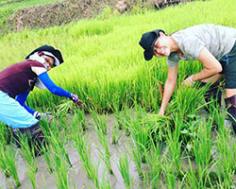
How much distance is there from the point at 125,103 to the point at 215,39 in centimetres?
91

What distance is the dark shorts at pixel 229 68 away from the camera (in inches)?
128

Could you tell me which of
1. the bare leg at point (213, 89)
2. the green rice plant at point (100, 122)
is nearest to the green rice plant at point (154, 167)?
the green rice plant at point (100, 122)

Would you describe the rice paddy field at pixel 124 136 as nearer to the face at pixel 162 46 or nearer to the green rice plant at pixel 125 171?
the green rice plant at pixel 125 171

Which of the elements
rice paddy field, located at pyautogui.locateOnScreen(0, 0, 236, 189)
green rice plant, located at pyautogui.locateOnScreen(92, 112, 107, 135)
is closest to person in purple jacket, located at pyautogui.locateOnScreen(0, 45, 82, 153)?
rice paddy field, located at pyautogui.locateOnScreen(0, 0, 236, 189)

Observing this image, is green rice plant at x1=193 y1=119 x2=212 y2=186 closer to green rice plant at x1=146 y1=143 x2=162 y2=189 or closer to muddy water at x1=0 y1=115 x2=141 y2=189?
green rice plant at x1=146 y1=143 x2=162 y2=189

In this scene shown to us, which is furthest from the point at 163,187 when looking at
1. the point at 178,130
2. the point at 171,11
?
the point at 171,11

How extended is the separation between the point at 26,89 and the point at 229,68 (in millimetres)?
1624

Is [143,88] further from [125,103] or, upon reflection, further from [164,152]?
[164,152]

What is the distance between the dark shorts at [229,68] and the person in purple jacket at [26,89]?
120 centimetres

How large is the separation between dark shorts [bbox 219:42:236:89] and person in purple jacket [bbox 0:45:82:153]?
1.20 meters

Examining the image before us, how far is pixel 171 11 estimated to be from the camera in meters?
7.07

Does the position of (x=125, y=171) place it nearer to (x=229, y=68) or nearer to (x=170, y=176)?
(x=170, y=176)

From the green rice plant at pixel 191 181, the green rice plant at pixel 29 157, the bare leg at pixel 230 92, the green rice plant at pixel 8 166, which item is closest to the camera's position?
the green rice plant at pixel 191 181

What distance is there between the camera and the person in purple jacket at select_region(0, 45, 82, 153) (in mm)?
3341
